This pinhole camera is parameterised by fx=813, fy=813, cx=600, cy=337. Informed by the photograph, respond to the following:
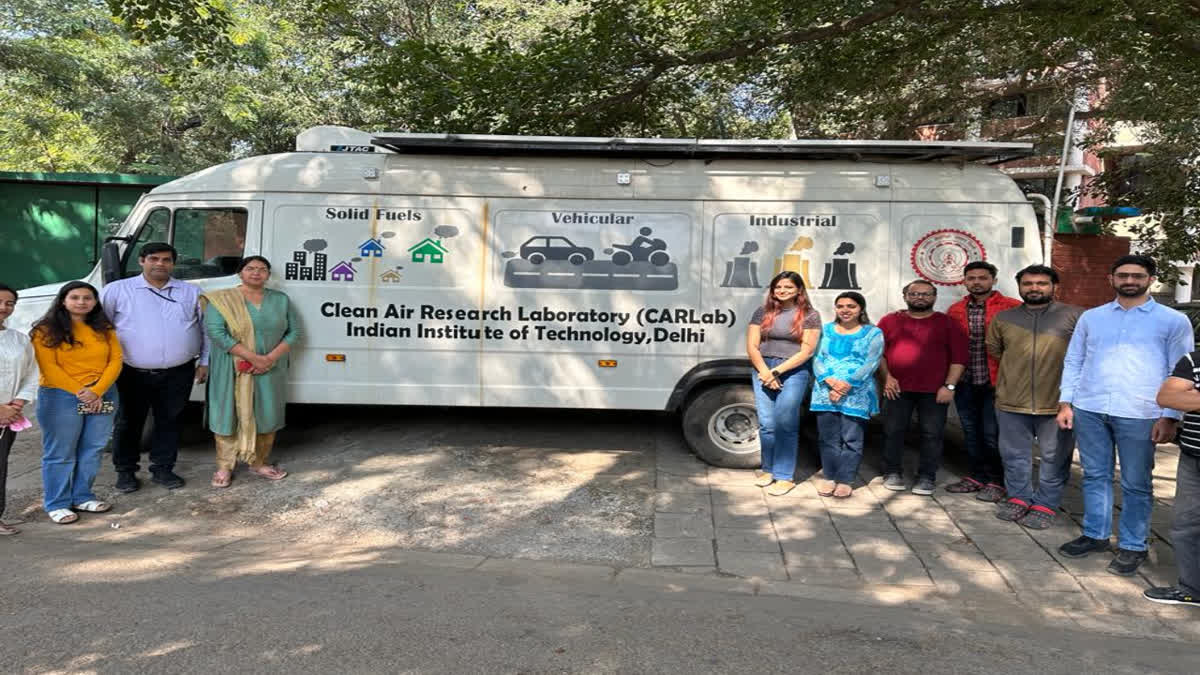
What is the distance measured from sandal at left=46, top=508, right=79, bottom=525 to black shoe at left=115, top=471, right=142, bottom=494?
54 cm

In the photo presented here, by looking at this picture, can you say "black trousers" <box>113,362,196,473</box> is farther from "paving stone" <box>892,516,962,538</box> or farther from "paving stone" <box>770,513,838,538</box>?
"paving stone" <box>892,516,962,538</box>

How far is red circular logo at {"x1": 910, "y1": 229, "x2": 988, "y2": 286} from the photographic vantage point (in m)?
5.75

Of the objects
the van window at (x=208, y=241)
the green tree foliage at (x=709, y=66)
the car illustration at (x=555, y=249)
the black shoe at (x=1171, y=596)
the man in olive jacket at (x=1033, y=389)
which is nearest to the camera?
the black shoe at (x=1171, y=596)

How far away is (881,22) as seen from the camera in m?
9.03

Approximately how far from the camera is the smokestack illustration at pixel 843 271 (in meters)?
5.86

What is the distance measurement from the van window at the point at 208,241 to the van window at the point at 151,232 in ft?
0.30

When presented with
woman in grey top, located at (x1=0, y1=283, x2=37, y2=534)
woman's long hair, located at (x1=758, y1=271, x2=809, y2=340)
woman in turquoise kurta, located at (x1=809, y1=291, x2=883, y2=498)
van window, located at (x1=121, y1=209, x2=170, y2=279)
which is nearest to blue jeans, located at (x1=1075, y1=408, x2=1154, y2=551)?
woman in turquoise kurta, located at (x1=809, y1=291, x2=883, y2=498)

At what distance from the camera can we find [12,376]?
442 centimetres

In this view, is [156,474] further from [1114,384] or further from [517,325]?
[1114,384]

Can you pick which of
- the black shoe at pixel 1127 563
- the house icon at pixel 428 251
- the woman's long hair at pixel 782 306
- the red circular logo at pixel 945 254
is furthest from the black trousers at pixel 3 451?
the black shoe at pixel 1127 563

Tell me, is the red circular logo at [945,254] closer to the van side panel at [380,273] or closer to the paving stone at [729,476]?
the paving stone at [729,476]

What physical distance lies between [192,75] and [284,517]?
13969 mm

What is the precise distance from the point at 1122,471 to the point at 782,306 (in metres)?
2.17

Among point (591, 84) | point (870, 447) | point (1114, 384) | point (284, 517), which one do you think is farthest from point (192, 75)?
point (1114, 384)
